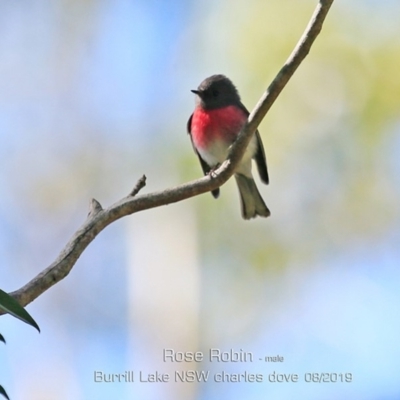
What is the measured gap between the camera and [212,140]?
4.33 m

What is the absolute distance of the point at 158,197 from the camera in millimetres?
2553

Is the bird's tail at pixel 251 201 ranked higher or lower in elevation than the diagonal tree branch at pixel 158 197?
higher

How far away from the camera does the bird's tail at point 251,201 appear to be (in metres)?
4.69

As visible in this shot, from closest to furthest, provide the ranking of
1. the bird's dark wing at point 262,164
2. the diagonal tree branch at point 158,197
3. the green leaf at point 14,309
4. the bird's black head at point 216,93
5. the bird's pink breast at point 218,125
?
the green leaf at point 14,309, the diagonal tree branch at point 158,197, the bird's pink breast at point 218,125, the bird's dark wing at point 262,164, the bird's black head at point 216,93

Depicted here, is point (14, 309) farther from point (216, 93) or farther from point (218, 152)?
point (216, 93)

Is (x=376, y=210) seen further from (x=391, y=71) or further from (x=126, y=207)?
(x=126, y=207)

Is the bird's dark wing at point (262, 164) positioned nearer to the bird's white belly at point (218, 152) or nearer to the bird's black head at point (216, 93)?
the bird's white belly at point (218, 152)

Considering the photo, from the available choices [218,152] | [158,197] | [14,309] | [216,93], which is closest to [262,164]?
[218,152]

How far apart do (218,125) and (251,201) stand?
0.68 meters

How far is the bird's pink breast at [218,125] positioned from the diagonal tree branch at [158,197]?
1.54 m

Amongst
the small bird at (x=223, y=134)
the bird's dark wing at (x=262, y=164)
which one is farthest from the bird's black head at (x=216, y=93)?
the bird's dark wing at (x=262, y=164)

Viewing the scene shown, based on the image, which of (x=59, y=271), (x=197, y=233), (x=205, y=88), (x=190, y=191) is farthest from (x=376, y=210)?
(x=59, y=271)

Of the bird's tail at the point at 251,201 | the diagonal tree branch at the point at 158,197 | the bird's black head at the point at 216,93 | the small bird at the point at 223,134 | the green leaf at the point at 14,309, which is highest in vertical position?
the bird's black head at the point at 216,93

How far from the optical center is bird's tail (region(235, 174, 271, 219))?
4.69 m
